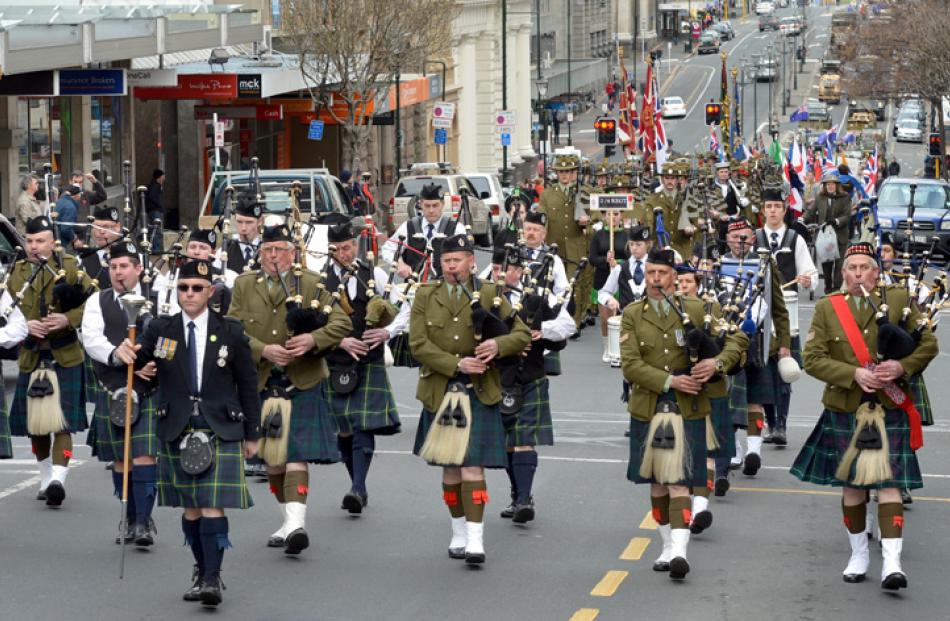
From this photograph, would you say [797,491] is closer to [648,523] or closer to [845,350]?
[648,523]

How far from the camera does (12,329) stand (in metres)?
11.8

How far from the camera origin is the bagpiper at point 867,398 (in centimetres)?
1059

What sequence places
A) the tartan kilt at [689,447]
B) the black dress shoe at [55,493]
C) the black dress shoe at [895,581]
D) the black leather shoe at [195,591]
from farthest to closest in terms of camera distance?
the black dress shoe at [55,493], the tartan kilt at [689,447], the black dress shoe at [895,581], the black leather shoe at [195,591]

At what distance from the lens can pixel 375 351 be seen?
12492 mm

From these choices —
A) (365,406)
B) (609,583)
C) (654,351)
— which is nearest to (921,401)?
(654,351)

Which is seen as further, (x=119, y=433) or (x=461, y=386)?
(x=119, y=433)

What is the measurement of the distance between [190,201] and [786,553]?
1395 inches

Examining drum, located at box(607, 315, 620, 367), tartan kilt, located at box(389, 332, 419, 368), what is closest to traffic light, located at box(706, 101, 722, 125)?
drum, located at box(607, 315, 620, 367)

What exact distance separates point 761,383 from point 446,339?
11.4 ft

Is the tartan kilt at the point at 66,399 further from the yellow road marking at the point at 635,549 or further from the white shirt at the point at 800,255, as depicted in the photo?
the white shirt at the point at 800,255

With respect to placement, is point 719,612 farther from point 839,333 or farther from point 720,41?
point 720,41

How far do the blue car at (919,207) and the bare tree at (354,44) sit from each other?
11.4 metres

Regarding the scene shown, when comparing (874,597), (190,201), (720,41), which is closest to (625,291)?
(874,597)

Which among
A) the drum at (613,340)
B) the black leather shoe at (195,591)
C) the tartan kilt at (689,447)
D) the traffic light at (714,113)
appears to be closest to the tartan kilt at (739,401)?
the tartan kilt at (689,447)
